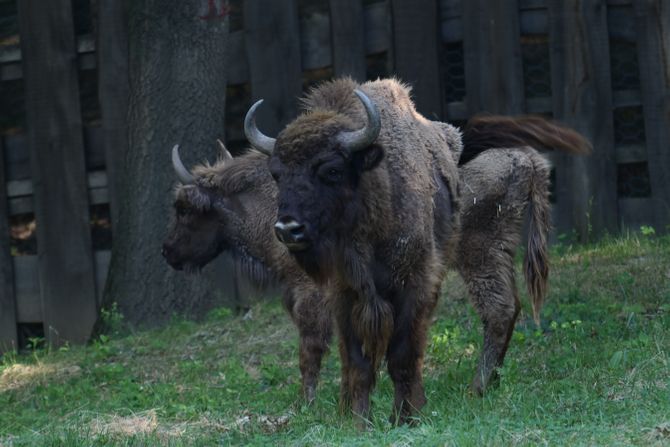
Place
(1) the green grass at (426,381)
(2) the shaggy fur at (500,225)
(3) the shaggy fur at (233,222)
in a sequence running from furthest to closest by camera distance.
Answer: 1. (3) the shaggy fur at (233,222)
2. (2) the shaggy fur at (500,225)
3. (1) the green grass at (426,381)

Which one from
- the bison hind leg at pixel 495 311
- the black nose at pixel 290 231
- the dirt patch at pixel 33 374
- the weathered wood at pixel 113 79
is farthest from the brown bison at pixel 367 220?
the weathered wood at pixel 113 79

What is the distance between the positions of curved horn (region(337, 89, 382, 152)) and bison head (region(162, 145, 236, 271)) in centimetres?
279

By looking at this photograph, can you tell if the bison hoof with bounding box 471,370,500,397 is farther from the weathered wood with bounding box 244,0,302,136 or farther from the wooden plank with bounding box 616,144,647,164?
the weathered wood with bounding box 244,0,302,136

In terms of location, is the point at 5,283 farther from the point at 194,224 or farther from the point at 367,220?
the point at 367,220

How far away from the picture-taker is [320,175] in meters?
6.95

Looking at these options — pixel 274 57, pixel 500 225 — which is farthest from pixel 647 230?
pixel 274 57

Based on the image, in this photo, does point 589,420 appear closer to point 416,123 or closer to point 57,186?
point 416,123

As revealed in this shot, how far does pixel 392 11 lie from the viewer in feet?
37.0

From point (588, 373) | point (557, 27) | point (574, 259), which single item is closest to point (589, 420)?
point (588, 373)

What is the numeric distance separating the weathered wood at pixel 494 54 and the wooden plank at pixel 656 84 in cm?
109

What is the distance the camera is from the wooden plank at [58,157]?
1210 centimetres

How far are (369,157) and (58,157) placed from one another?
19.0 feet

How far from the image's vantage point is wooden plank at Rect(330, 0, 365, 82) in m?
11.4

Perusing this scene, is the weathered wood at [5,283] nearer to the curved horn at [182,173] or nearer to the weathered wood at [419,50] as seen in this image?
the curved horn at [182,173]
